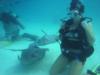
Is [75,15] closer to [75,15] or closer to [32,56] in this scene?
[75,15]

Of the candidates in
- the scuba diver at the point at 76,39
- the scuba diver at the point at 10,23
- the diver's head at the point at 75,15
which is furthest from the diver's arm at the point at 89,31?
the scuba diver at the point at 10,23

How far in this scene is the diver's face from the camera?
4.10 meters

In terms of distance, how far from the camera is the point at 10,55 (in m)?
6.55

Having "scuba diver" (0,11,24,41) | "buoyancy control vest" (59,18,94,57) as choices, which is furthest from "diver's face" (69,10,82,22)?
"scuba diver" (0,11,24,41)

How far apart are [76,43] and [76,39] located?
3.2 inches

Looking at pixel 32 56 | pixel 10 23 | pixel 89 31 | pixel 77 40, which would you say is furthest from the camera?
pixel 10 23

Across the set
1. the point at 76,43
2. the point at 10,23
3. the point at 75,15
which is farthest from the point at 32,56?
the point at 10,23

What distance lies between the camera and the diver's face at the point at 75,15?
4.10 meters

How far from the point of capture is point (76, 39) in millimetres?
4266

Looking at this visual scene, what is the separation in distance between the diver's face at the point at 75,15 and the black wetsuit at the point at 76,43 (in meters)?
0.12

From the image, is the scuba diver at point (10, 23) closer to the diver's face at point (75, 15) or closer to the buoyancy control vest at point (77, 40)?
the buoyancy control vest at point (77, 40)

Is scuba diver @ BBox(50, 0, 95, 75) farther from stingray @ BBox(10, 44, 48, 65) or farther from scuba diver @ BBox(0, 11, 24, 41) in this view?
scuba diver @ BBox(0, 11, 24, 41)

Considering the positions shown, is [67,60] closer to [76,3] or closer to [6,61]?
[76,3]

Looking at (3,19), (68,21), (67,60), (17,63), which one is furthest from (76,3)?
(3,19)
